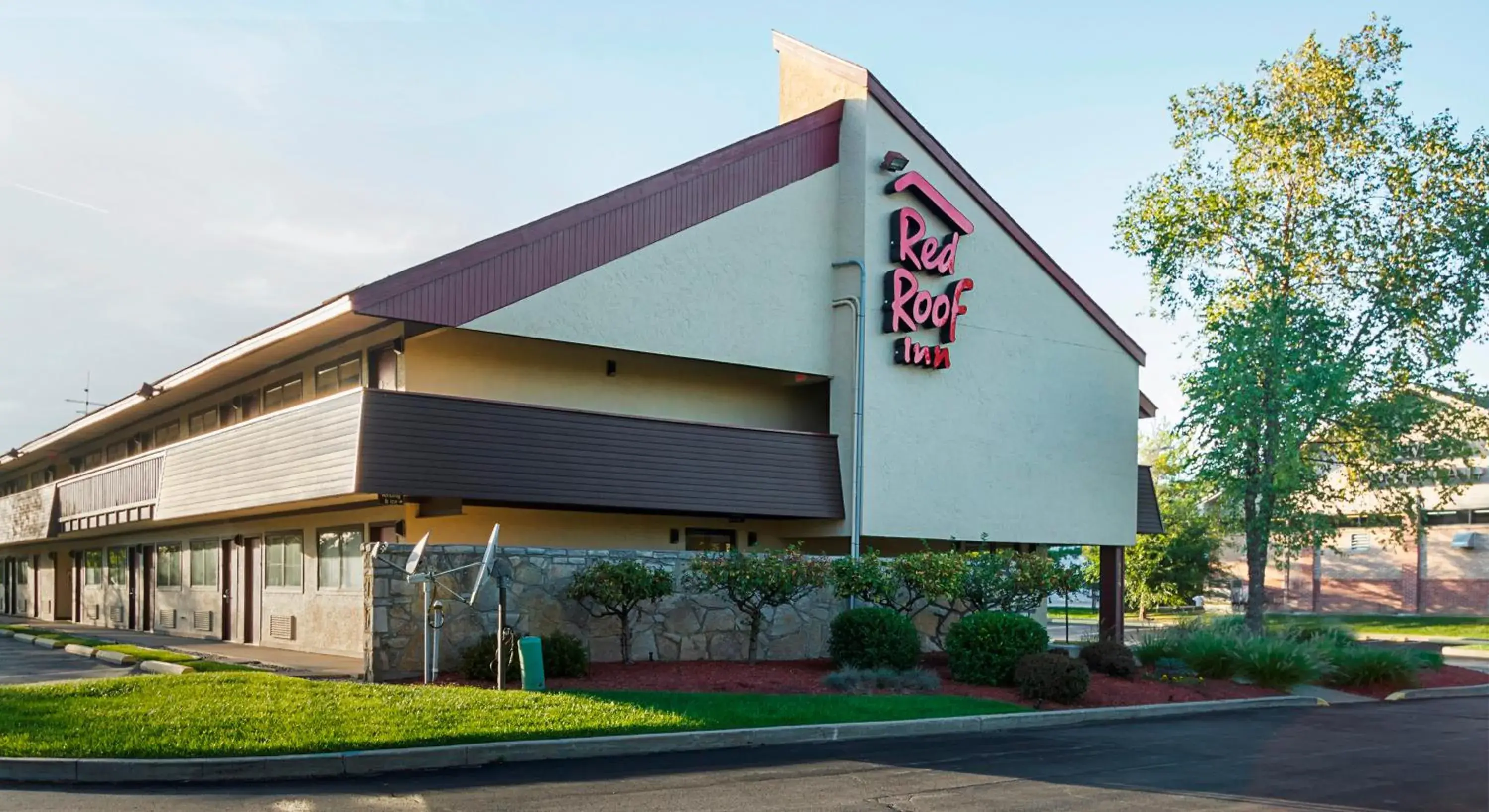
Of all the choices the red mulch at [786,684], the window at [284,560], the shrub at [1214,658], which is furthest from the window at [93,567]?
the shrub at [1214,658]

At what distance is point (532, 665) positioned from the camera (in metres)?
16.2

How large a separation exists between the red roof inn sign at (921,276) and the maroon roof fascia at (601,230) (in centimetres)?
184

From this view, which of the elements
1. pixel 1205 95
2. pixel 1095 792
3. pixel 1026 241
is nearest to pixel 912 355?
pixel 1026 241

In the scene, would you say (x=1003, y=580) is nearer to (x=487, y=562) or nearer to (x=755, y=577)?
(x=755, y=577)

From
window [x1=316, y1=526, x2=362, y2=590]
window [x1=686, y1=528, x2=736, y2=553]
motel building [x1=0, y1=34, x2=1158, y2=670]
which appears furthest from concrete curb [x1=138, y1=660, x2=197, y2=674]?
window [x1=686, y1=528, x2=736, y2=553]

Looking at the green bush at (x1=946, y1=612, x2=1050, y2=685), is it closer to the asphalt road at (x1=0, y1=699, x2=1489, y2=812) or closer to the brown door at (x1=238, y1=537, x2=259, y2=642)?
the asphalt road at (x1=0, y1=699, x2=1489, y2=812)

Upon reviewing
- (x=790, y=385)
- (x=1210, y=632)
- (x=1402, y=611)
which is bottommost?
(x=1402, y=611)

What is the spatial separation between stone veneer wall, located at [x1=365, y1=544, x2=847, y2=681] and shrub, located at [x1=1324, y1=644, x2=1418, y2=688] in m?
8.81

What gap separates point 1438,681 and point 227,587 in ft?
81.4

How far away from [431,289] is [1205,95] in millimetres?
21147

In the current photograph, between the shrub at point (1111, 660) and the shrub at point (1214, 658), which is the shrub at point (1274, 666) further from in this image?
the shrub at point (1111, 660)

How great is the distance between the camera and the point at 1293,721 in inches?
695

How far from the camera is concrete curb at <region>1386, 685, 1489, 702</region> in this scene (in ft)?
72.1

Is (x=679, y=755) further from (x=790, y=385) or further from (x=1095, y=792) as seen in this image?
(x=790, y=385)
